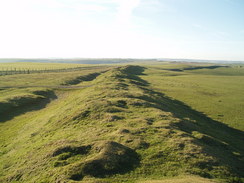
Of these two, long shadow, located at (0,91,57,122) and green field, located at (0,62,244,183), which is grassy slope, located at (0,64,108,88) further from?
green field, located at (0,62,244,183)

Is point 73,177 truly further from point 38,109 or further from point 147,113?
point 38,109

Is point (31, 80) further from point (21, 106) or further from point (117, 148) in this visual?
point (117, 148)

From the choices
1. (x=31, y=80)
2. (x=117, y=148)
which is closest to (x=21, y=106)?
(x=117, y=148)

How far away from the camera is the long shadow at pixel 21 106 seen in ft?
115

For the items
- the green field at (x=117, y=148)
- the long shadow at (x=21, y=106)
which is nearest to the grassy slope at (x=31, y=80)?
the long shadow at (x=21, y=106)

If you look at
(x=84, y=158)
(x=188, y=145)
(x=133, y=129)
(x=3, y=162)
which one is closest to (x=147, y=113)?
(x=133, y=129)

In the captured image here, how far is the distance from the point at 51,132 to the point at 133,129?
11.3 m

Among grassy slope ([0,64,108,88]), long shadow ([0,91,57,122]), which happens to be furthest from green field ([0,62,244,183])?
grassy slope ([0,64,108,88])

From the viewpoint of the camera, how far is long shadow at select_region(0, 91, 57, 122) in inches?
1385

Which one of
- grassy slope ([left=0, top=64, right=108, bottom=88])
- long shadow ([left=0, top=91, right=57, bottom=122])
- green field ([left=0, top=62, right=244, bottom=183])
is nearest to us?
green field ([left=0, top=62, right=244, bottom=183])

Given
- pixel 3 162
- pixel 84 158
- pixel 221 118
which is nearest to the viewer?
pixel 84 158

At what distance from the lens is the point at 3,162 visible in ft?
62.7

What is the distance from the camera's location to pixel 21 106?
132 ft

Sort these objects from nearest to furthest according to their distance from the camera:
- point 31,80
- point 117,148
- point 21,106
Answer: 1. point 117,148
2. point 21,106
3. point 31,80
